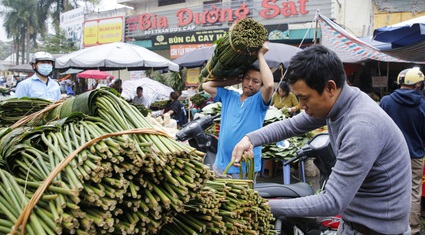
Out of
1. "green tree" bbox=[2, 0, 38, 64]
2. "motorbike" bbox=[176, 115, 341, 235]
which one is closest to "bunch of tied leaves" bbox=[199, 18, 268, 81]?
"motorbike" bbox=[176, 115, 341, 235]

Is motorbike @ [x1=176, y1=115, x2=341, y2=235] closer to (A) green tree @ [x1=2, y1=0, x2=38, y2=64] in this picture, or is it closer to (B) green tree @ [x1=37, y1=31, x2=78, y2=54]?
(B) green tree @ [x1=37, y1=31, x2=78, y2=54]

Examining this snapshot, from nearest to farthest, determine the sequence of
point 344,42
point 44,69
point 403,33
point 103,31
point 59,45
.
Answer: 1. point 44,69
2. point 403,33
3. point 344,42
4. point 103,31
5. point 59,45

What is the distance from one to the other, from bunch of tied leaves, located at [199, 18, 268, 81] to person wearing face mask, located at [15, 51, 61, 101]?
2615 mm

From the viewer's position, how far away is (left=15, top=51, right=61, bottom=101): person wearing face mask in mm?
4711

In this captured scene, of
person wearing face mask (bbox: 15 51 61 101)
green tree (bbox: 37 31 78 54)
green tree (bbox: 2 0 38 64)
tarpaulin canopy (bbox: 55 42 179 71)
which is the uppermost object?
green tree (bbox: 2 0 38 64)

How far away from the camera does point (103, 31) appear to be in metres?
23.0

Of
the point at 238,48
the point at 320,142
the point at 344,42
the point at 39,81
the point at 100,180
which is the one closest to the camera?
the point at 100,180

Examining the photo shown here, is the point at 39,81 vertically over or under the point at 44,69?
under

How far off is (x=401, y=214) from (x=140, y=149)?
4.30ft

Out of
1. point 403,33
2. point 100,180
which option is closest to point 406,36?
point 403,33

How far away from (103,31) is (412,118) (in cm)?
2168

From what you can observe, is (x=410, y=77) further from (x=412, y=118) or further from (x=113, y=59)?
(x=113, y=59)

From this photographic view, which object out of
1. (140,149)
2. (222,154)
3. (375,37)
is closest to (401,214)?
(140,149)

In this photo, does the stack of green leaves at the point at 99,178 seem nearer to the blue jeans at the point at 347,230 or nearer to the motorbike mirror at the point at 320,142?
the blue jeans at the point at 347,230
